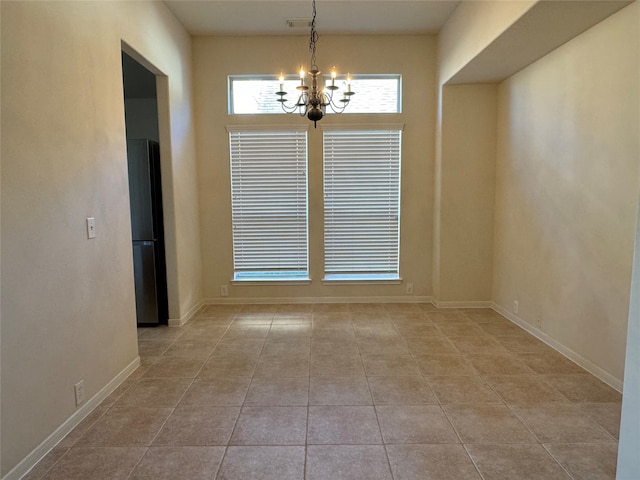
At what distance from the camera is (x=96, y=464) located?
1893 millimetres

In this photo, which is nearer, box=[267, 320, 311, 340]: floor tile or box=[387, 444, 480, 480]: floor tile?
box=[387, 444, 480, 480]: floor tile

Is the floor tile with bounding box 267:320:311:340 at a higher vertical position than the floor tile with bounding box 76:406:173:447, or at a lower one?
higher

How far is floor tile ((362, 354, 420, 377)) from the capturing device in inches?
113

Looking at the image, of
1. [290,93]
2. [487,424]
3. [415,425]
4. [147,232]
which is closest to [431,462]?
[415,425]

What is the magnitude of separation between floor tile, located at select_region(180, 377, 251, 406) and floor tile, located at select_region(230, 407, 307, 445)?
181mm

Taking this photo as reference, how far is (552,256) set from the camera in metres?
3.26

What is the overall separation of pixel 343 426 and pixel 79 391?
1654mm

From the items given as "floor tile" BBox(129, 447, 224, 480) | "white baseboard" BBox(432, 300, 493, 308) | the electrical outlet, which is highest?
the electrical outlet

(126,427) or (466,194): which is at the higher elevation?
(466,194)

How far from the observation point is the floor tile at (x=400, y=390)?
96.3 inches

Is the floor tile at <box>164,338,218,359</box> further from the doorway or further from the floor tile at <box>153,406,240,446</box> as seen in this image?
the floor tile at <box>153,406,240,446</box>

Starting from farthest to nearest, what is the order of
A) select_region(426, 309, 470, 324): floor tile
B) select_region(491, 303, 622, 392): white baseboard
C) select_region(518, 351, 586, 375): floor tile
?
select_region(426, 309, 470, 324): floor tile
select_region(518, 351, 586, 375): floor tile
select_region(491, 303, 622, 392): white baseboard

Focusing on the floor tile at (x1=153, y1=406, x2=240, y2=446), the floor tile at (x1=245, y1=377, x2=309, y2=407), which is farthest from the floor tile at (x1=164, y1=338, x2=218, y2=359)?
the floor tile at (x1=153, y1=406, x2=240, y2=446)

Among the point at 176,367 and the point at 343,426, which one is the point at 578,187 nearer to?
the point at 343,426
